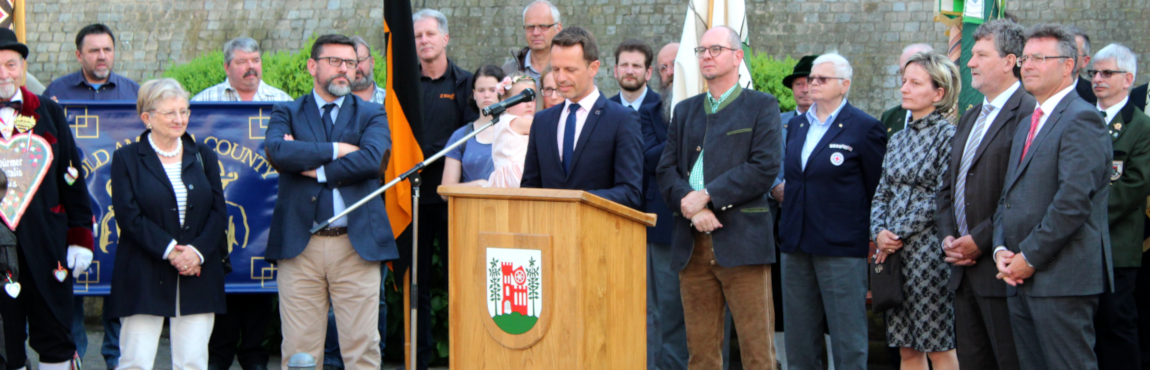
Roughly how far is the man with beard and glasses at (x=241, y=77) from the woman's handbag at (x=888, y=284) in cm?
415

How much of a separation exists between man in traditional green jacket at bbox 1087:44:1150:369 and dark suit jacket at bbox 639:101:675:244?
2.38 metres

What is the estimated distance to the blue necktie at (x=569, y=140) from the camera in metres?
4.01

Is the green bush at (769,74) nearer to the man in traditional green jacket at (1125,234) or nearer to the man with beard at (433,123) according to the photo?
the man with beard at (433,123)

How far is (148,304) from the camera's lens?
440 cm

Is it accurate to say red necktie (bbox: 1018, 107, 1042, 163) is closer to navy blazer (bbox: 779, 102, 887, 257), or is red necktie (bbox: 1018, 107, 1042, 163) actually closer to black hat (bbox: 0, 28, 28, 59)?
navy blazer (bbox: 779, 102, 887, 257)

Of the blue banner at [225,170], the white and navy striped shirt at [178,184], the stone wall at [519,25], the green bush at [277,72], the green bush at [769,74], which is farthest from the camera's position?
the stone wall at [519,25]

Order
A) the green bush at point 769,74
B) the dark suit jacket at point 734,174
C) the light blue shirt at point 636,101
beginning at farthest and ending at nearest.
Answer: the green bush at point 769,74 → the light blue shirt at point 636,101 → the dark suit jacket at point 734,174

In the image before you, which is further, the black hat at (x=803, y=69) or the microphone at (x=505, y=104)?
the black hat at (x=803, y=69)

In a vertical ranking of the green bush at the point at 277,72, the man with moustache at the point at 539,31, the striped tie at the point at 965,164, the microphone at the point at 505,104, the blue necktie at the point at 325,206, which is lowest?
the blue necktie at the point at 325,206

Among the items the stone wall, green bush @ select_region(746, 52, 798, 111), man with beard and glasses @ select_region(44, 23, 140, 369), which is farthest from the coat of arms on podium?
the stone wall

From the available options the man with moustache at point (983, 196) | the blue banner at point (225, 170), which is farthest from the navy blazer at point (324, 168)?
the man with moustache at point (983, 196)

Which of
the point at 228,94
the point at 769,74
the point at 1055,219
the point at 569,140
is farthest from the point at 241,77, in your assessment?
the point at 769,74

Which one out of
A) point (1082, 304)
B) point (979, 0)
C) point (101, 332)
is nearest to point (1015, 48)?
point (1082, 304)

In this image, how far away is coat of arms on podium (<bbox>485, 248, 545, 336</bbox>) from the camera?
10.3ft
